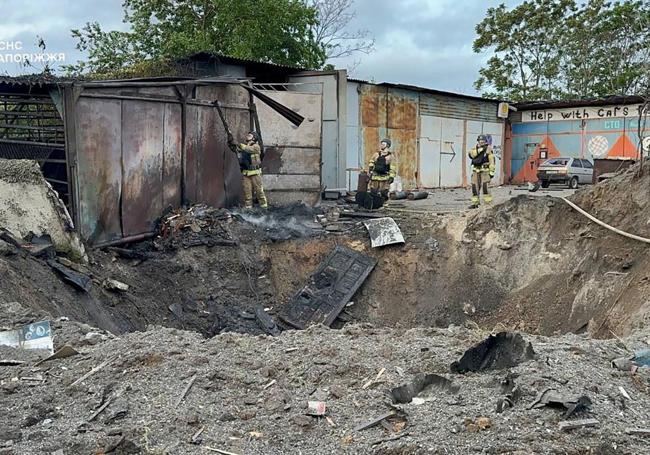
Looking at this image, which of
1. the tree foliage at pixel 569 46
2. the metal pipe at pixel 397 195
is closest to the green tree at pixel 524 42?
the tree foliage at pixel 569 46

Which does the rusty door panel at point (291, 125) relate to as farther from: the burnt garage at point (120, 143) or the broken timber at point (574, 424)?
the broken timber at point (574, 424)

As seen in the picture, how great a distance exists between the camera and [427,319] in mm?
10594

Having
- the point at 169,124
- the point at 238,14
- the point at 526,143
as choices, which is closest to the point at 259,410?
the point at 169,124

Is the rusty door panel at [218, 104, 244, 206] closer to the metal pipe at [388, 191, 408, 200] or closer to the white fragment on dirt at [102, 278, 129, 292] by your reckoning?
the white fragment on dirt at [102, 278, 129, 292]

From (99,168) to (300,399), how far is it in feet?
21.5

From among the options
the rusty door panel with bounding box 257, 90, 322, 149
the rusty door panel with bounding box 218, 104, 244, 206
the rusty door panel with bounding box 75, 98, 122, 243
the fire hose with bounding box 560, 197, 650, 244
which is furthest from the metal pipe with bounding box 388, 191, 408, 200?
the rusty door panel with bounding box 75, 98, 122, 243

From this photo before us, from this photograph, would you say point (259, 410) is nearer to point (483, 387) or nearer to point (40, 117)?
point (483, 387)

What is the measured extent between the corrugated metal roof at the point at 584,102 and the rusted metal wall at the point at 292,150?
15870mm

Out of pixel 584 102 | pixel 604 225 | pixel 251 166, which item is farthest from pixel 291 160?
pixel 584 102

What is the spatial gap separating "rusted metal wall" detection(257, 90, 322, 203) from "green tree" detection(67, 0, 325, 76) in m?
7.21

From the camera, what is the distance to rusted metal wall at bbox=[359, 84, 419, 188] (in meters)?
21.2

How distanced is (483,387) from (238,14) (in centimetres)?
1989

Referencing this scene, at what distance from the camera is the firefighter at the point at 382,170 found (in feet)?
47.2

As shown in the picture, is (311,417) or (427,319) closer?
(311,417)
